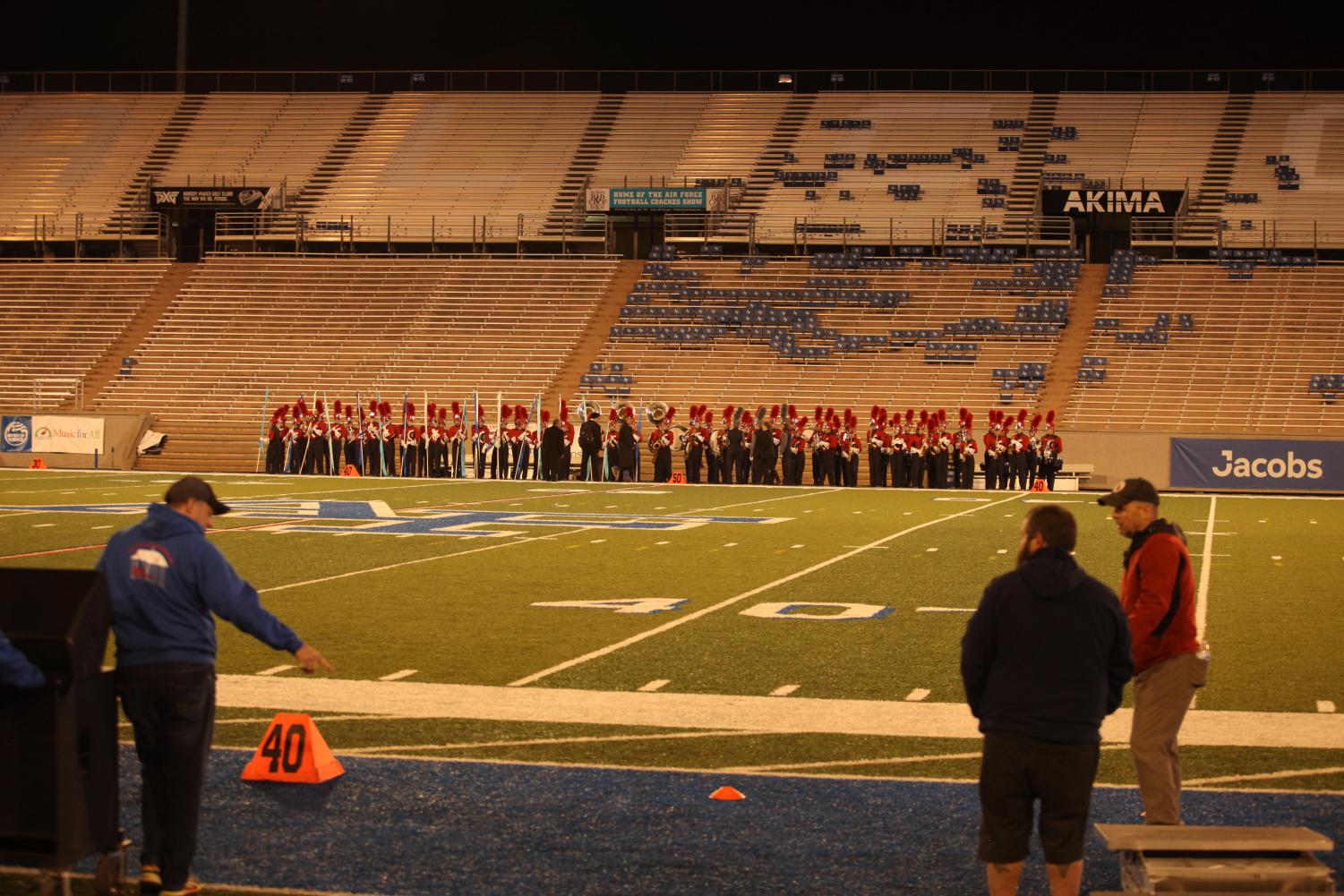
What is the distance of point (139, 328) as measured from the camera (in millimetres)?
42906

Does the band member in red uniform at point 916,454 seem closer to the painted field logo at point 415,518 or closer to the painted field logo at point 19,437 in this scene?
the painted field logo at point 415,518

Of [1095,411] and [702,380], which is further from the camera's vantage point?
[702,380]

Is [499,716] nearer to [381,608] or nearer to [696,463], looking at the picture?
[381,608]

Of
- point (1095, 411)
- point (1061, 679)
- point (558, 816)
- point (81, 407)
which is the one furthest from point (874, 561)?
point (81, 407)

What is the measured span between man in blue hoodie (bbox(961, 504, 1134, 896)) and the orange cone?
2.92 meters

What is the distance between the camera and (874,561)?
15508mm

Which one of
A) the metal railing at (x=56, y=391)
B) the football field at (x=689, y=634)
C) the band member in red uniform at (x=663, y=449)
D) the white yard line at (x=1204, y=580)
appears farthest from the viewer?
the metal railing at (x=56, y=391)

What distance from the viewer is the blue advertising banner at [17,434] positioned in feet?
121

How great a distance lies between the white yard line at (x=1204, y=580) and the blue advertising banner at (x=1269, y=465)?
8063 millimetres

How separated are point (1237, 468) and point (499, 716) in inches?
1067

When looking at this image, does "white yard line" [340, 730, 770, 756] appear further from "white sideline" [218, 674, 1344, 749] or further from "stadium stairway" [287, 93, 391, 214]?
"stadium stairway" [287, 93, 391, 214]

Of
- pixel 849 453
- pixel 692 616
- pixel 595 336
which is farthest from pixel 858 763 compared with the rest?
pixel 595 336
